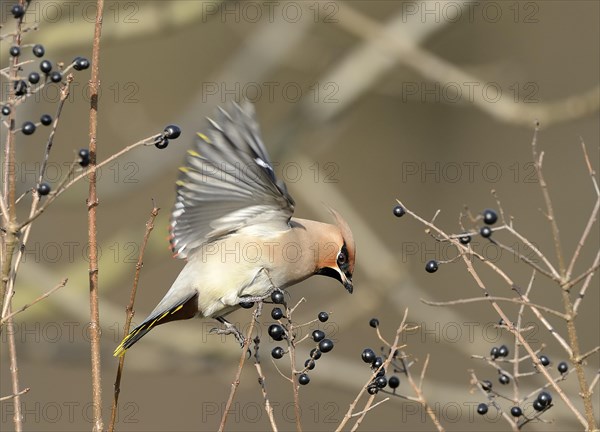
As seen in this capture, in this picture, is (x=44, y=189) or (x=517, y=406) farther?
(x=517, y=406)

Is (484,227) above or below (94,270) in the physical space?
above

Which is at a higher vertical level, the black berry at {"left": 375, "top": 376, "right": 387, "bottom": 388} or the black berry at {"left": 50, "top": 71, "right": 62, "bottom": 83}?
the black berry at {"left": 50, "top": 71, "right": 62, "bottom": 83}

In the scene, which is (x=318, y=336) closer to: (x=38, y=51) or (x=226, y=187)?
(x=226, y=187)

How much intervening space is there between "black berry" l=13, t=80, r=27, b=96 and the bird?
3.65ft

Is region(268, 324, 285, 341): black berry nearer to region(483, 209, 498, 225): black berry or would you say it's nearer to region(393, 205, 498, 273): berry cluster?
region(393, 205, 498, 273): berry cluster

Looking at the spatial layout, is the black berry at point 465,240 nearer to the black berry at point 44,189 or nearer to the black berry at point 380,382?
the black berry at point 380,382

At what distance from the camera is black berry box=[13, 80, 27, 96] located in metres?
2.52

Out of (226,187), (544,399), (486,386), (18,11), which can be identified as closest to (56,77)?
(18,11)

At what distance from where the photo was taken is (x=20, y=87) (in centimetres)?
254

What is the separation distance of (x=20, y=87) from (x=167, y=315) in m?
1.65

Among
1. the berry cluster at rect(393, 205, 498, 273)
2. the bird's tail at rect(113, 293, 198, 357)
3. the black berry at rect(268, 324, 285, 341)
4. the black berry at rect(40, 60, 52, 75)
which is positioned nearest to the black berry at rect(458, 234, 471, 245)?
the berry cluster at rect(393, 205, 498, 273)

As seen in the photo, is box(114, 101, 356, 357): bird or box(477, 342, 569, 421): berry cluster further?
box(114, 101, 356, 357): bird

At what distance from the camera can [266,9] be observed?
9086 millimetres

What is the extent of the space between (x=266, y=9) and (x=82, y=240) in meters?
2.69
